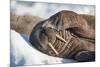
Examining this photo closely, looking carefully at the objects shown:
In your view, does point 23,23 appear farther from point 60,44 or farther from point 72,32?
point 72,32

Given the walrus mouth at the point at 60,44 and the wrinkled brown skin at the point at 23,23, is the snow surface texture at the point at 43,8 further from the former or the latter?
the walrus mouth at the point at 60,44

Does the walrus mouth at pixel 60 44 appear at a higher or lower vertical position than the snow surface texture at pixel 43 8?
lower

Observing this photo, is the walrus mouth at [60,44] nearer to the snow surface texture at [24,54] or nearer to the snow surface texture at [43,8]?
the snow surface texture at [24,54]

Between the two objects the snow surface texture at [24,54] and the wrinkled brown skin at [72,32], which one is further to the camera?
the wrinkled brown skin at [72,32]

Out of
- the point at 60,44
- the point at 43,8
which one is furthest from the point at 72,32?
the point at 43,8

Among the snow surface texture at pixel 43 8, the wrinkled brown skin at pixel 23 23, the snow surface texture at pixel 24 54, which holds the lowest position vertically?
the snow surface texture at pixel 24 54

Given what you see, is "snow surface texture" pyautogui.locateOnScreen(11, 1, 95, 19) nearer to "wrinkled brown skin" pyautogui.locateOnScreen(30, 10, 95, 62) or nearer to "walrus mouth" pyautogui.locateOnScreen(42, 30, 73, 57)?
"wrinkled brown skin" pyautogui.locateOnScreen(30, 10, 95, 62)

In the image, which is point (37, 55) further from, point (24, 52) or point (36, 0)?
point (36, 0)

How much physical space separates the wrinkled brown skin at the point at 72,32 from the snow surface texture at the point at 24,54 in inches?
2.4

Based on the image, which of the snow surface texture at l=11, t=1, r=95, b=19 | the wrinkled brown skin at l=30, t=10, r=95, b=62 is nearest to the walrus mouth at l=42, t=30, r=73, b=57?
the wrinkled brown skin at l=30, t=10, r=95, b=62

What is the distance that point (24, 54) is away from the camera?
210cm

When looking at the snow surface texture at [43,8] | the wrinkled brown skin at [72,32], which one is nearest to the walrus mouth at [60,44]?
the wrinkled brown skin at [72,32]

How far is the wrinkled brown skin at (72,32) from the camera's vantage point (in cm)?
217
